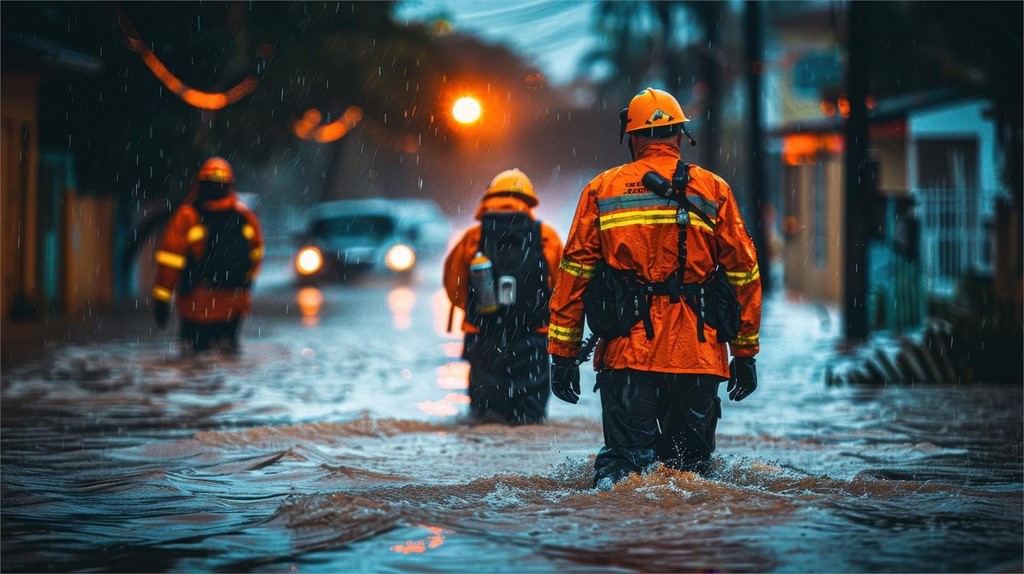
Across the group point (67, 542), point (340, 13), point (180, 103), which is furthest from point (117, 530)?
point (340, 13)

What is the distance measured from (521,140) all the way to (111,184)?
50683 millimetres

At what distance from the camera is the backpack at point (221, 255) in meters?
13.9

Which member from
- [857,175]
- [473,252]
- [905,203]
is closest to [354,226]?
[905,203]

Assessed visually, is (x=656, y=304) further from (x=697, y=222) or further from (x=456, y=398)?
(x=456, y=398)

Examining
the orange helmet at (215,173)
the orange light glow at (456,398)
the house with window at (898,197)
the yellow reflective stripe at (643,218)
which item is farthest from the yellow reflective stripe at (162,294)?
the yellow reflective stripe at (643,218)

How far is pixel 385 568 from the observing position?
5.71 metres

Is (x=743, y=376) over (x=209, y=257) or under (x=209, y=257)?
under

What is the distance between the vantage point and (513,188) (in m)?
9.60

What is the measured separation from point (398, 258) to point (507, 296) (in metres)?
20.6

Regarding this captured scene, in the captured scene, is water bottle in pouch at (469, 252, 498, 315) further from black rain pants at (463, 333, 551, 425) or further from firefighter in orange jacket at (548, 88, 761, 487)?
firefighter in orange jacket at (548, 88, 761, 487)

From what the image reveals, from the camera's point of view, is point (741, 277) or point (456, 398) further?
point (456, 398)

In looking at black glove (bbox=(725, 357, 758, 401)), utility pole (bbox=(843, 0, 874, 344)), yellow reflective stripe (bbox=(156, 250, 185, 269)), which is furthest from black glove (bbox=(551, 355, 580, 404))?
utility pole (bbox=(843, 0, 874, 344))

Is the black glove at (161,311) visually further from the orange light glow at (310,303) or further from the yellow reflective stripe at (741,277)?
the yellow reflective stripe at (741,277)

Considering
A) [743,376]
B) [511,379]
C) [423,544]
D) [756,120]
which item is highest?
[756,120]
